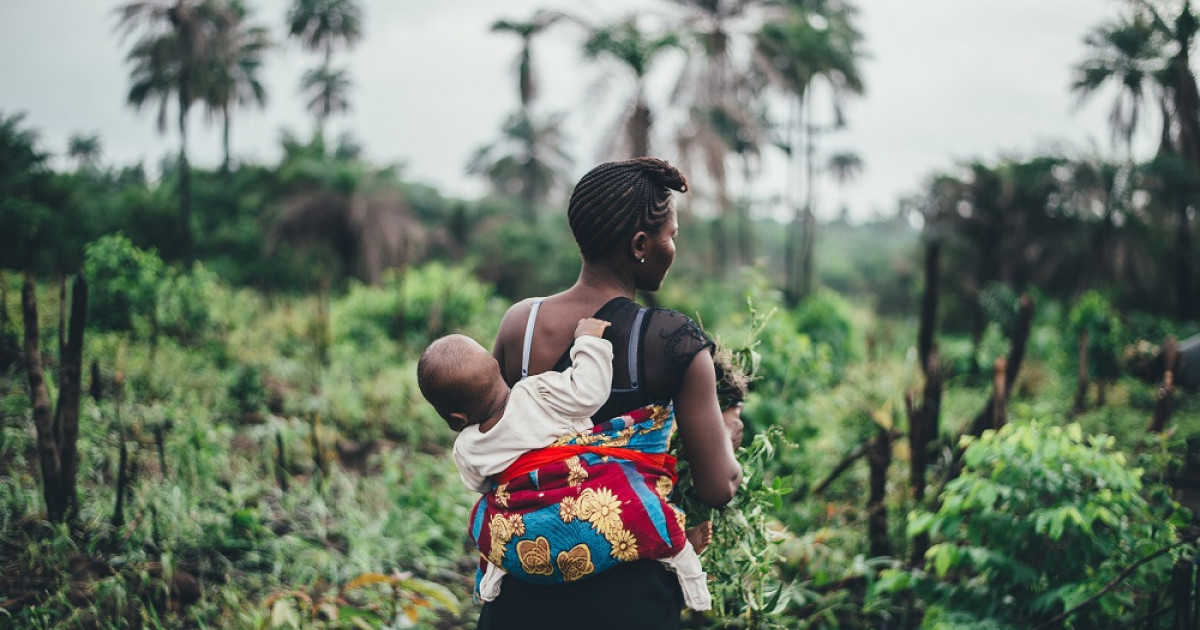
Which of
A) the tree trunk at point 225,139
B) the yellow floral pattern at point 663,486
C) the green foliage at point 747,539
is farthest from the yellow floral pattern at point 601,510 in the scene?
the tree trunk at point 225,139

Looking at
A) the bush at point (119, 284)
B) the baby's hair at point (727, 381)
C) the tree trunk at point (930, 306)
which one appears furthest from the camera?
the bush at point (119, 284)

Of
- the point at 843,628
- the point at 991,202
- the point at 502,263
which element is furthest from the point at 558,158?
the point at 843,628

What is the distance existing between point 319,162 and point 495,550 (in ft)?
59.6

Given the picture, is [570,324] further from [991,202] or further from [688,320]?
[991,202]

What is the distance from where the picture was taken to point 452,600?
3.14 meters

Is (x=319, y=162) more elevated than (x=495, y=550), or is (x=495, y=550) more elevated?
(x=319, y=162)

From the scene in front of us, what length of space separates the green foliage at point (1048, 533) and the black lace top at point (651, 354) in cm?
166

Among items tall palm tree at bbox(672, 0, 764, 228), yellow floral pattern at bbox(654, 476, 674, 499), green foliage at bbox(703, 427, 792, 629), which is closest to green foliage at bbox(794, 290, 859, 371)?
tall palm tree at bbox(672, 0, 764, 228)

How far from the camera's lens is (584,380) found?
4.62 feet

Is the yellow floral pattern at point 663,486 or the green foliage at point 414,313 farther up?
the green foliage at point 414,313

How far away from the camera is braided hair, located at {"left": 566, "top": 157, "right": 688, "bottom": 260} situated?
4.80 feet

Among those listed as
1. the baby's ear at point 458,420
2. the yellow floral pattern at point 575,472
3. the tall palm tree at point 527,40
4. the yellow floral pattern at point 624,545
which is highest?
the tall palm tree at point 527,40

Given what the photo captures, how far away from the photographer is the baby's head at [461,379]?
149cm

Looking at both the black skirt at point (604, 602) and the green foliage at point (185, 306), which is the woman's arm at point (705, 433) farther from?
the green foliage at point (185, 306)
